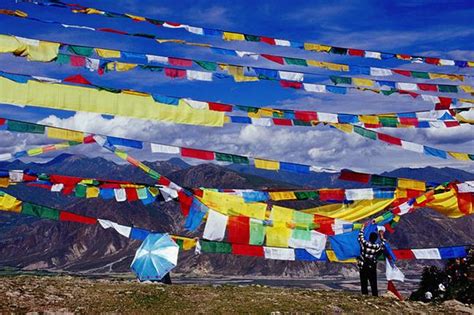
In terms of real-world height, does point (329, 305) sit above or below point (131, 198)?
below

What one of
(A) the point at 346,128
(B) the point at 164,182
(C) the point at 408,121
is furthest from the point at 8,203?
(C) the point at 408,121

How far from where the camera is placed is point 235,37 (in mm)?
17422

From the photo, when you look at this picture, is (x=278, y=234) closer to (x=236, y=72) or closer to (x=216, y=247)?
(x=216, y=247)

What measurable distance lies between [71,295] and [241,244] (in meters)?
4.76

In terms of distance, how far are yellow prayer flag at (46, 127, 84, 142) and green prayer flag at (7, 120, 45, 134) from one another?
210 mm

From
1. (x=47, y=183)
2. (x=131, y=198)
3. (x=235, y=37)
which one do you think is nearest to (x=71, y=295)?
(x=131, y=198)

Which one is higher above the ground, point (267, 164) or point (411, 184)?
point (267, 164)

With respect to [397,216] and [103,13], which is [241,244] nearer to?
[397,216]

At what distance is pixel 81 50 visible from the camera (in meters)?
14.6

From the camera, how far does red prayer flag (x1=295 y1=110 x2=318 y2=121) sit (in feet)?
Result: 51.1

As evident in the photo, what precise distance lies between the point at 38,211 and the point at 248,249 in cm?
638

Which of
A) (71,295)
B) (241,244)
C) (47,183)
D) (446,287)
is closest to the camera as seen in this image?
(71,295)

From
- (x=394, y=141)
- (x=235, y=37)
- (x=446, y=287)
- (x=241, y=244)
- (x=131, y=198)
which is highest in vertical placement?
(x=235, y=37)

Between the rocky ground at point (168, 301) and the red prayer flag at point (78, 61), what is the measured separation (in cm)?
577
